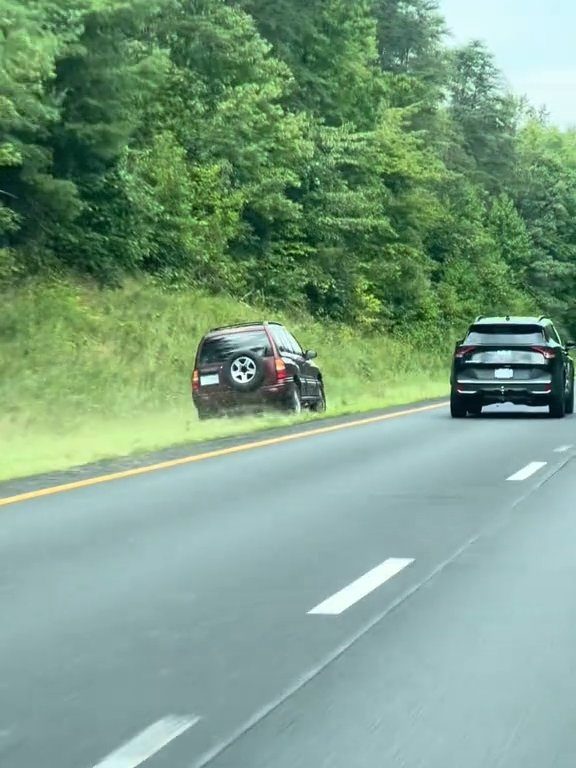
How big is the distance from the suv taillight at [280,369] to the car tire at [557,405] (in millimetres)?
4555

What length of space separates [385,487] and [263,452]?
467 centimetres

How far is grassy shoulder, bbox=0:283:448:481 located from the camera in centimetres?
2331

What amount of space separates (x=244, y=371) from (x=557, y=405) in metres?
5.37

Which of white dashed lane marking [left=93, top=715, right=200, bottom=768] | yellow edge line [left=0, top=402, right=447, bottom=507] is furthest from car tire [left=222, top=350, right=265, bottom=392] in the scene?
white dashed lane marking [left=93, top=715, right=200, bottom=768]

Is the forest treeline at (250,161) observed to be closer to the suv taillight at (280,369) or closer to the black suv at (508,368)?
the suv taillight at (280,369)

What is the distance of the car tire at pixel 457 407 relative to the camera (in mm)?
28891

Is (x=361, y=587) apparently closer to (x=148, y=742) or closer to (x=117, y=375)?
(x=148, y=742)

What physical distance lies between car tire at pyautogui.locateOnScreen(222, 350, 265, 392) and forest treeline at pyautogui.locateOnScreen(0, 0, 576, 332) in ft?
25.2

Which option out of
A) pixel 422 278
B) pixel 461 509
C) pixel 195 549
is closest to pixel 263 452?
pixel 461 509

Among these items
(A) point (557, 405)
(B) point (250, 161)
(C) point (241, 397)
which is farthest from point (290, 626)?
(B) point (250, 161)

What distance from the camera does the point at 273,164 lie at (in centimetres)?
5103

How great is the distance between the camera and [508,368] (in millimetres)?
28828

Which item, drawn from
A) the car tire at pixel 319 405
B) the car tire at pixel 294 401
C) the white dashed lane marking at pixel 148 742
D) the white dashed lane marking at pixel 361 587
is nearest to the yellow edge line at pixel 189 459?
the car tire at pixel 294 401

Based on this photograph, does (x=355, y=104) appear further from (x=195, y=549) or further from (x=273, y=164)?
(x=195, y=549)
